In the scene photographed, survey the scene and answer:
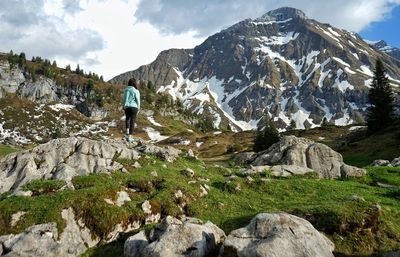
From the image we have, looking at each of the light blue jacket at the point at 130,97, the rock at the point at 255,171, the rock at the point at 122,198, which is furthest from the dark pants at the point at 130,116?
the rock at the point at 122,198

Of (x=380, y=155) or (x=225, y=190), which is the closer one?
(x=225, y=190)

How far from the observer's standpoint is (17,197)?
817 inches

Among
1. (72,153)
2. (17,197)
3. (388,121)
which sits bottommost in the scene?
(17,197)

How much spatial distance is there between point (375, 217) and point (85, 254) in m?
13.1

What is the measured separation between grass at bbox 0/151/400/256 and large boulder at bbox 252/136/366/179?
5.06 meters

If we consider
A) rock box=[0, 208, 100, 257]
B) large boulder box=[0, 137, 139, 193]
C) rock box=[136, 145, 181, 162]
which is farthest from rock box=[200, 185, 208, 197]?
rock box=[136, 145, 181, 162]

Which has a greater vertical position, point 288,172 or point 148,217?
point 288,172

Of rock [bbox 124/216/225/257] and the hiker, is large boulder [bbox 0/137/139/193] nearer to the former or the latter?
the hiker

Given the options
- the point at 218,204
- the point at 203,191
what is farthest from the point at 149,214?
the point at 203,191

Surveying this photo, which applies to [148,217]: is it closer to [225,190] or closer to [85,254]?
[85,254]

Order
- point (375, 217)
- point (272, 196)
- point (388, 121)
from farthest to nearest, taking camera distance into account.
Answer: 1. point (388, 121)
2. point (272, 196)
3. point (375, 217)

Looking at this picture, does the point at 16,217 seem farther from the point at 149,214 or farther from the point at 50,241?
the point at 149,214

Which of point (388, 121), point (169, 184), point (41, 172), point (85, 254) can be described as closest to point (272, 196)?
point (169, 184)

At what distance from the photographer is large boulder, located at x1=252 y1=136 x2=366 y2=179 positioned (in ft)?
111
